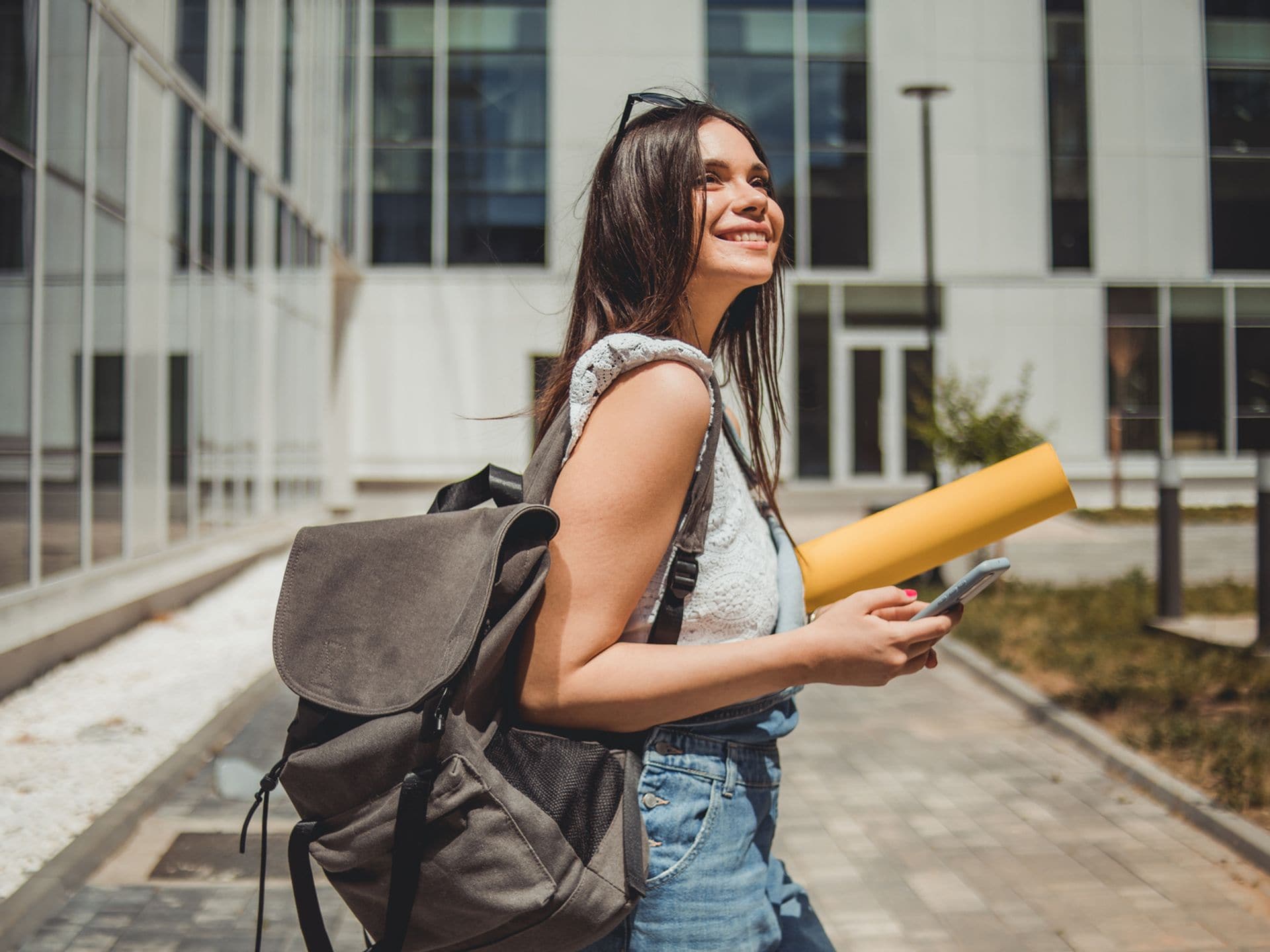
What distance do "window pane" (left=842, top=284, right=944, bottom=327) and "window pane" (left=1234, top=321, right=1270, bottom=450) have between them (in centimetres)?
582

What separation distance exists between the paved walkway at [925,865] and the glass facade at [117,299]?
236cm

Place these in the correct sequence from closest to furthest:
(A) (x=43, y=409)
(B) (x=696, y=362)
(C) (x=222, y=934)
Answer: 1. (B) (x=696, y=362)
2. (C) (x=222, y=934)
3. (A) (x=43, y=409)

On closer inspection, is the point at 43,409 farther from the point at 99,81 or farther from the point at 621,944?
the point at 621,944

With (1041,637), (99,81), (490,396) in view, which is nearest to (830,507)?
(490,396)

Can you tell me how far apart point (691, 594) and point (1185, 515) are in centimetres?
2215

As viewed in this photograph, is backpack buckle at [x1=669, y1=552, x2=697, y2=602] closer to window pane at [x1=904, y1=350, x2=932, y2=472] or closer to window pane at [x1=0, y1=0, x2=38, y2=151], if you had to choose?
window pane at [x1=0, y1=0, x2=38, y2=151]

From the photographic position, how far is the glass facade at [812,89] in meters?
22.4

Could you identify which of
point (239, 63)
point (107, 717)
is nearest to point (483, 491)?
point (107, 717)

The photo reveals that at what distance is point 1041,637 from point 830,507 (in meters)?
12.1

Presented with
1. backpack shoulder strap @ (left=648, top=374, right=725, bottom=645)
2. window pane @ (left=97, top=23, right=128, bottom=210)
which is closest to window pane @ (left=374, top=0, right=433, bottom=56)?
window pane @ (left=97, top=23, right=128, bottom=210)

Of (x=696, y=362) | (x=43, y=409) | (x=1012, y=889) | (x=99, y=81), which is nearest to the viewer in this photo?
(x=696, y=362)

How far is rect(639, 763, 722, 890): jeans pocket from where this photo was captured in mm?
1548

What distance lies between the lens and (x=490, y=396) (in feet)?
72.5

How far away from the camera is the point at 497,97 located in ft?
73.4
